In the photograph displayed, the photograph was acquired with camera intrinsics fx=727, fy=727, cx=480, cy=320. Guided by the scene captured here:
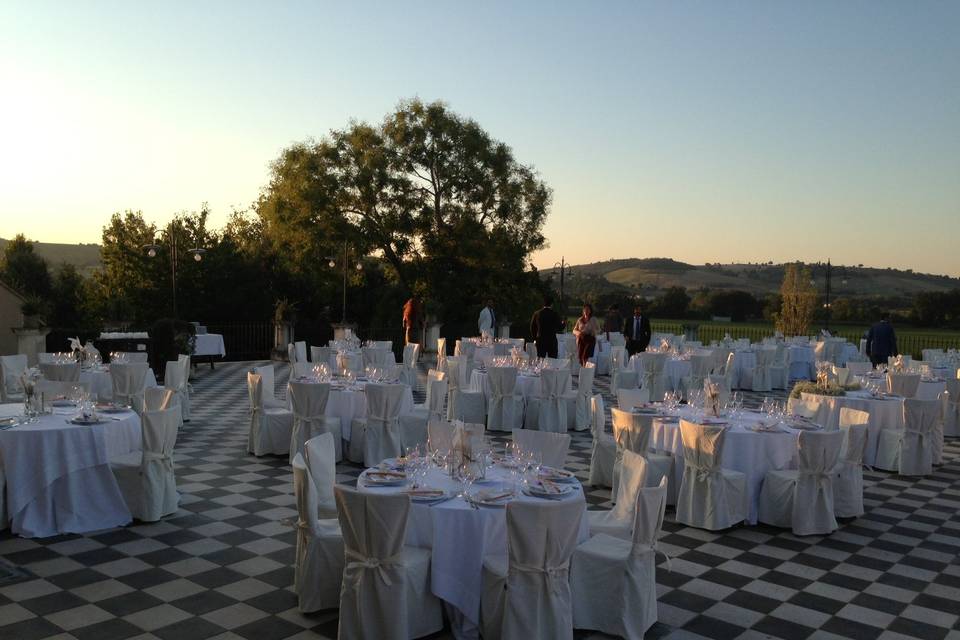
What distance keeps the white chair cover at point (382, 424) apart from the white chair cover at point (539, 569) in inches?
169

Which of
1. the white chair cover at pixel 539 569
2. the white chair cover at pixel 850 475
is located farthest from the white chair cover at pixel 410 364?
the white chair cover at pixel 539 569

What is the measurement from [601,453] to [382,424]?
2356mm

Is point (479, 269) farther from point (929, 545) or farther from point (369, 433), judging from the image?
point (929, 545)

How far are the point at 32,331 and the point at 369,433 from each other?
9107 millimetres

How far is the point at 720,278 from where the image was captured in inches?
2362

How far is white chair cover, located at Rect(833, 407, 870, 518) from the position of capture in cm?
634

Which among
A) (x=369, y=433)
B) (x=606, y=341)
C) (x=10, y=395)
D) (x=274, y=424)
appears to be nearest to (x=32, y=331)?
(x=10, y=395)

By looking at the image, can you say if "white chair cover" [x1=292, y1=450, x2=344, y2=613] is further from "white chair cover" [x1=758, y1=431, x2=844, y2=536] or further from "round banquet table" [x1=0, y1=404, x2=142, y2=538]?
"white chair cover" [x1=758, y1=431, x2=844, y2=536]

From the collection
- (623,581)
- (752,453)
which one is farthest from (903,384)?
(623,581)

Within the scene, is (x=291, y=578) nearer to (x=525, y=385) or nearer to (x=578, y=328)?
(x=525, y=385)

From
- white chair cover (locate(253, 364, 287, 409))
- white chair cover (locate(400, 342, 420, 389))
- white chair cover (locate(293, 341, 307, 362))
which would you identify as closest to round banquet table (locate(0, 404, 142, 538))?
white chair cover (locate(253, 364, 287, 409))

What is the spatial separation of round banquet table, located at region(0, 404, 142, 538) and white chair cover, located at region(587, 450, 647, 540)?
376 centimetres

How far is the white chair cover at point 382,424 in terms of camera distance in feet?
25.6

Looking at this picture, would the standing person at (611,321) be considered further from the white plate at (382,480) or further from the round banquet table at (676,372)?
the white plate at (382,480)
